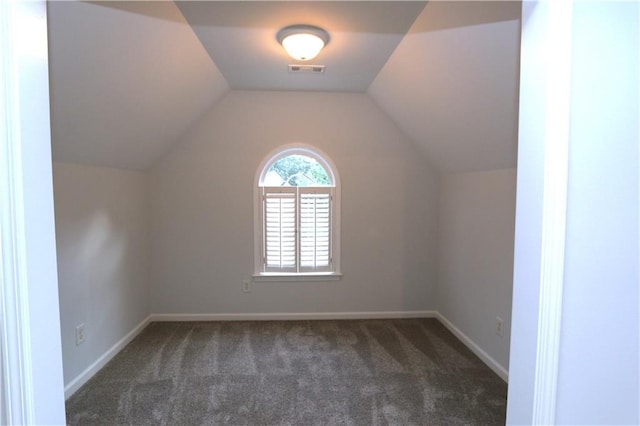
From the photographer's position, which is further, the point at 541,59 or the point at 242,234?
the point at 242,234

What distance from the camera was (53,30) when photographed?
1359mm

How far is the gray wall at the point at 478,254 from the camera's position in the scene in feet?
7.75

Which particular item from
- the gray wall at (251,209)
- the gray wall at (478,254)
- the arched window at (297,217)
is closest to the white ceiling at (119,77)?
the gray wall at (251,209)

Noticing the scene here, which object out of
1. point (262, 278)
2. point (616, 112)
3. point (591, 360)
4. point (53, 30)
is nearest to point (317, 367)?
point (262, 278)

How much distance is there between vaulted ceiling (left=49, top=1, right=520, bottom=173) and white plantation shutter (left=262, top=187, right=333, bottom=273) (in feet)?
3.67

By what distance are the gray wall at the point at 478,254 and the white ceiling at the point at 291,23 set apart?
135 cm

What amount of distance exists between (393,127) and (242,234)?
1988 mm

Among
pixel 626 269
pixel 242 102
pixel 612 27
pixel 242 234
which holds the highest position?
pixel 242 102

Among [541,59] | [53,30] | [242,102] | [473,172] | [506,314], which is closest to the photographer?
[541,59]

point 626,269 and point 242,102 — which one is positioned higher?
point 242,102

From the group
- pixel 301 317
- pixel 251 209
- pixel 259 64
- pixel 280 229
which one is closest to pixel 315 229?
pixel 280 229

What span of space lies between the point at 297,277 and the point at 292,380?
3.98ft

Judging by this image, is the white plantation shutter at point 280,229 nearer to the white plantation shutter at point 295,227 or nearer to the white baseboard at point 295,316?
the white plantation shutter at point 295,227

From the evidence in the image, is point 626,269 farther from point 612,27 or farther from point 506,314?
point 506,314
